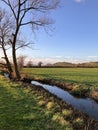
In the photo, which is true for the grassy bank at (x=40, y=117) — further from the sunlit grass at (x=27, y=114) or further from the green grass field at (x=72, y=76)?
the green grass field at (x=72, y=76)

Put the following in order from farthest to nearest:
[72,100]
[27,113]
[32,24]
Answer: [32,24] → [72,100] → [27,113]

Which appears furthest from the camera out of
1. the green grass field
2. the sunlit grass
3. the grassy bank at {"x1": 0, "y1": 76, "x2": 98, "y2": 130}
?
the green grass field

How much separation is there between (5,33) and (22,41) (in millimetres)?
4453

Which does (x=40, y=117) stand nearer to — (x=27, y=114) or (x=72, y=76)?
(x=27, y=114)

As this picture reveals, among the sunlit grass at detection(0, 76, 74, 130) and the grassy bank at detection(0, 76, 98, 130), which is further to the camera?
the sunlit grass at detection(0, 76, 74, 130)

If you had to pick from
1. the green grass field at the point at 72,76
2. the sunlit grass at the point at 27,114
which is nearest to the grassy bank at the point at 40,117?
the sunlit grass at the point at 27,114

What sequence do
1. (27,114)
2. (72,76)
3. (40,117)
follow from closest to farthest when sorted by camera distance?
(40,117)
(27,114)
(72,76)

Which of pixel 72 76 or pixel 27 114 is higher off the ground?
pixel 72 76

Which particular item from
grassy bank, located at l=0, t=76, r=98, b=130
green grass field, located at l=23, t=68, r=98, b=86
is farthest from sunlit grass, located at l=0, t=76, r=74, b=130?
green grass field, located at l=23, t=68, r=98, b=86

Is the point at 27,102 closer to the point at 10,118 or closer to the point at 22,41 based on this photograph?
the point at 10,118

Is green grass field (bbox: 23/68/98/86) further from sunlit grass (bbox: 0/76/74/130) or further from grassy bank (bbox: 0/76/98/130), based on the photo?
grassy bank (bbox: 0/76/98/130)

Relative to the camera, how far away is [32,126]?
9852 mm

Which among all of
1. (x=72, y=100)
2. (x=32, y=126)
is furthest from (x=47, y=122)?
(x=72, y=100)

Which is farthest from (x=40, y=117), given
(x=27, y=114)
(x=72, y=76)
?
(x=72, y=76)
